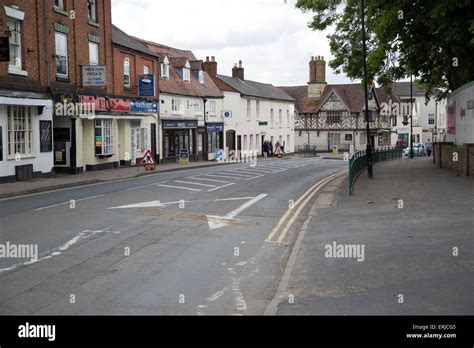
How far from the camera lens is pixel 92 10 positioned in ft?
109

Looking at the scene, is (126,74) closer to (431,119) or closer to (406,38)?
(406,38)

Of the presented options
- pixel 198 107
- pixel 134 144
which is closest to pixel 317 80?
pixel 198 107

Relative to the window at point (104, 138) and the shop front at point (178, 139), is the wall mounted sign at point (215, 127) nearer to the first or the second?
the shop front at point (178, 139)

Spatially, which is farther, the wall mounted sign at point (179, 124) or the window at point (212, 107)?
the window at point (212, 107)

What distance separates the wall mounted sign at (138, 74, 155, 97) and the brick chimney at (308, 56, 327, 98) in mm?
46983

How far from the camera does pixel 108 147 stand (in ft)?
114

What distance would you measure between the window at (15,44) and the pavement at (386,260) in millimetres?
14778

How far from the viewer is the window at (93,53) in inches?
1282

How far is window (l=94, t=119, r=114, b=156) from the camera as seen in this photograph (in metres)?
33.3

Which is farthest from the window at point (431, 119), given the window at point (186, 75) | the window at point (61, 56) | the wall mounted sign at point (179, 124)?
the window at point (61, 56)

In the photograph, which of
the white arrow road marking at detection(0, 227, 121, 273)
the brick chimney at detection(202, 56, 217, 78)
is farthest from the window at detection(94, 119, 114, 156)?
the brick chimney at detection(202, 56, 217, 78)

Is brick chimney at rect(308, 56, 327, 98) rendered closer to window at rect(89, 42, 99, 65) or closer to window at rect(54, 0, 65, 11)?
window at rect(89, 42, 99, 65)

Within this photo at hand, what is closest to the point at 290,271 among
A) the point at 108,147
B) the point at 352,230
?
the point at 352,230

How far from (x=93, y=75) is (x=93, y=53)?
3124 mm
